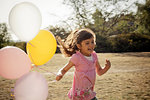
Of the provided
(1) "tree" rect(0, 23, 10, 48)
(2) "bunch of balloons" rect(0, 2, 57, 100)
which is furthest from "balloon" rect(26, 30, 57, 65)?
(1) "tree" rect(0, 23, 10, 48)

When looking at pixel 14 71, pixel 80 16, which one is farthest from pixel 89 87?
pixel 80 16

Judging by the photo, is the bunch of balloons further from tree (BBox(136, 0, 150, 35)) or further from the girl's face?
tree (BBox(136, 0, 150, 35))

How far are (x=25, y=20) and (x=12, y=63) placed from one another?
56 cm

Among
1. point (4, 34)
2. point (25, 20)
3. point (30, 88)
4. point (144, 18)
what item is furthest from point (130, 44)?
point (30, 88)

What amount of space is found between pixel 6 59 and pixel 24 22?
51cm

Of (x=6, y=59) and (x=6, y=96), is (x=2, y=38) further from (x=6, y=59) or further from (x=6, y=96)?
(x=6, y=59)

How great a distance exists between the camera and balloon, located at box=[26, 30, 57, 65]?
2266mm

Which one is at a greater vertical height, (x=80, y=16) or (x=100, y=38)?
(x=80, y=16)

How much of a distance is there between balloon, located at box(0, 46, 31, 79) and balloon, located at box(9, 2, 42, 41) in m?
0.26

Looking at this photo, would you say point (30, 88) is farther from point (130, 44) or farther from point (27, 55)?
point (130, 44)

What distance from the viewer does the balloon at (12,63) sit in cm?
192

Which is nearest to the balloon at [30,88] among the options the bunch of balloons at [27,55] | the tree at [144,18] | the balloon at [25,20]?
the bunch of balloons at [27,55]

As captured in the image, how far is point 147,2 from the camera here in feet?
47.5

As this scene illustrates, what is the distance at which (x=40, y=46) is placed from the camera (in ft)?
7.46
